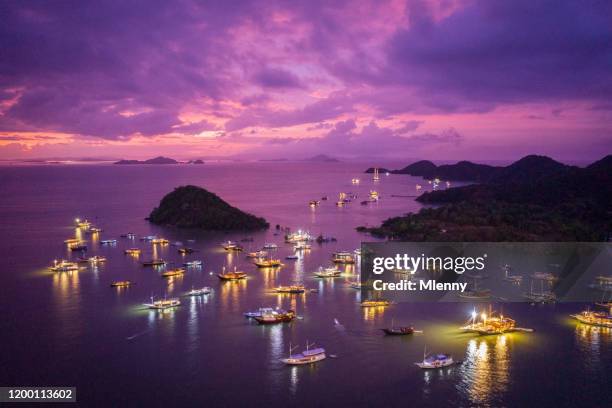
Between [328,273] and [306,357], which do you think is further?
[328,273]

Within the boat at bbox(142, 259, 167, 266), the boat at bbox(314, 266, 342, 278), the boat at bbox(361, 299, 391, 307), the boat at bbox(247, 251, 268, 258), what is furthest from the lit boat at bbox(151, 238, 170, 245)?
the boat at bbox(361, 299, 391, 307)

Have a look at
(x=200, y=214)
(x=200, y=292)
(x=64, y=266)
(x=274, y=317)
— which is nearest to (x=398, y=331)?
(x=274, y=317)

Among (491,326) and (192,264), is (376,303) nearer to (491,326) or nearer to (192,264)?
(491,326)

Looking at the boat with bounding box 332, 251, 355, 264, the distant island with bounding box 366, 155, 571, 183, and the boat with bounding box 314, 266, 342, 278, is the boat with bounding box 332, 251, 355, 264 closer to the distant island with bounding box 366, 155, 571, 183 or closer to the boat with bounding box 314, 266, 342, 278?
the boat with bounding box 314, 266, 342, 278

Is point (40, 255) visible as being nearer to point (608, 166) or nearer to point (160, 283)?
point (160, 283)

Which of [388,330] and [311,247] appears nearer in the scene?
[388,330]

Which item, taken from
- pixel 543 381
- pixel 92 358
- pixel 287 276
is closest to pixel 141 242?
pixel 287 276

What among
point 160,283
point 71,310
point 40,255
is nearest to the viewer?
point 71,310
